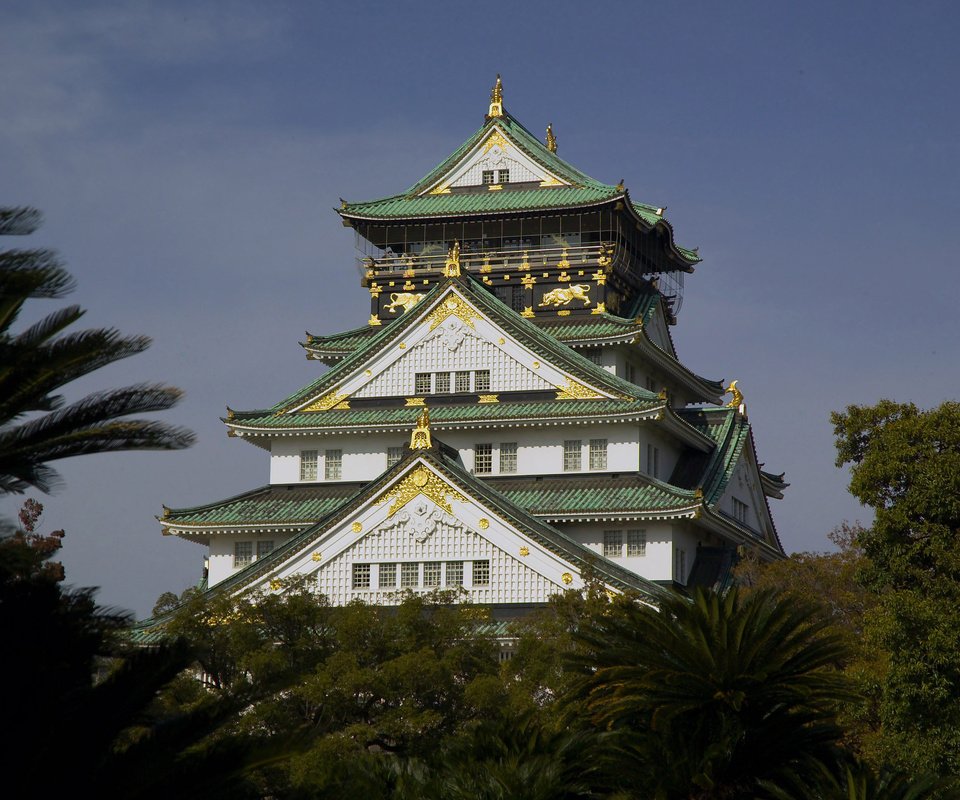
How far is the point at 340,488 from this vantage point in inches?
2351

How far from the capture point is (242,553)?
59.1 m

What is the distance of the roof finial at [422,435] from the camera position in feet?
176

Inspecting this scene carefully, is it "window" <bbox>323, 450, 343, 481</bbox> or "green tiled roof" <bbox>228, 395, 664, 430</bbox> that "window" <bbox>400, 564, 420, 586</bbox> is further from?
"window" <bbox>323, 450, 343, 481</bbox>

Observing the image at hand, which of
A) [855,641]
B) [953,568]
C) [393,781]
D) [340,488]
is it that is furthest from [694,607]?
[340,488]

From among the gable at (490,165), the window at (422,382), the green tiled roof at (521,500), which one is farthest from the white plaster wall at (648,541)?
the gable at (490,165)

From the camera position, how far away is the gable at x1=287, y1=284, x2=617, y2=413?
197ft

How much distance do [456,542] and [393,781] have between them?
70.2 ft

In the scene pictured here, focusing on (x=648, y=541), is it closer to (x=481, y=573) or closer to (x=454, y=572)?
(x=481, y=573)

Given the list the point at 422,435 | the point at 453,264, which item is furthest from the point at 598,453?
the point at 453,264

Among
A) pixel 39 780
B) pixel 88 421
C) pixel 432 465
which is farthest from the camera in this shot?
pixel 432 465

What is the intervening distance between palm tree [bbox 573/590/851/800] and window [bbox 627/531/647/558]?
24079mm

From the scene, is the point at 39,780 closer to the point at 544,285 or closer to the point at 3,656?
the point at 3,656

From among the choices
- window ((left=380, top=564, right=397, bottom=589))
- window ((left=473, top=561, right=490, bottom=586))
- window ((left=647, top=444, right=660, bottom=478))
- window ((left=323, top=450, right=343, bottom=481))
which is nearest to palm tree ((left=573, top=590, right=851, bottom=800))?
window ((left=473, top=561, right=490, bottom=586))

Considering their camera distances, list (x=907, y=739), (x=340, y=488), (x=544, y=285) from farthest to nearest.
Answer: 1. (x=544, y=285)
2. (x=340, y=488)
3. (x=907, y=739)
